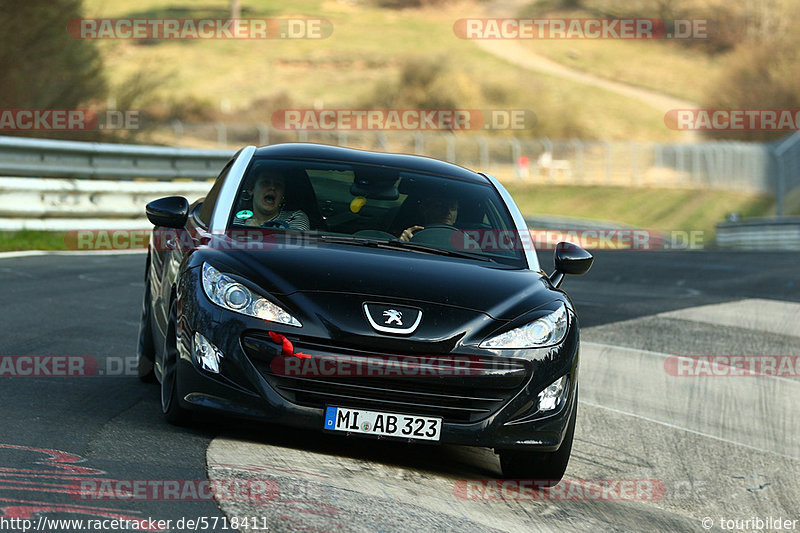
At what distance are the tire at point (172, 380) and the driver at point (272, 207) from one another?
Answer: 77 centimetres

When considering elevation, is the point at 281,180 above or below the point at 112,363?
above

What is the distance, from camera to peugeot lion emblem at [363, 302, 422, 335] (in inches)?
226

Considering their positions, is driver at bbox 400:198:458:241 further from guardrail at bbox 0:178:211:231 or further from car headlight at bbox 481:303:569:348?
guardrail at bbox 0:178:211:231

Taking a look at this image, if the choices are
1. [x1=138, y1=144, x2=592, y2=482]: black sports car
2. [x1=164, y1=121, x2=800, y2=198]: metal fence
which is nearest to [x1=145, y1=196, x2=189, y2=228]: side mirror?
[x1=138, y1=144, x2=592, y2=482]: black sports car

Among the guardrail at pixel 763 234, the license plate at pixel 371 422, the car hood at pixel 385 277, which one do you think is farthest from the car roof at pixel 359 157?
the guardrail at pixel 763 234

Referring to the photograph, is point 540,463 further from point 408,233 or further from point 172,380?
point 172,380

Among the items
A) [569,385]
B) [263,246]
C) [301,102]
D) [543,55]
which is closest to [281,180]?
[263,246]

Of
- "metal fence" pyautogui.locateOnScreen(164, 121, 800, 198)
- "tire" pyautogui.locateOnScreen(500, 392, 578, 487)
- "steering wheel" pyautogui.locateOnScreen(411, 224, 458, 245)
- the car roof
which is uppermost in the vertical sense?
the car roof

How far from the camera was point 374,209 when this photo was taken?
7148mm

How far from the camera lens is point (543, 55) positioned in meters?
103

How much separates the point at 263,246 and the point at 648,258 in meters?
17.2

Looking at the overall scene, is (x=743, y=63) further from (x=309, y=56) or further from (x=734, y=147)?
(x=309, y=56)

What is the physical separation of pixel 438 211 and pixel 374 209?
0.36 metres

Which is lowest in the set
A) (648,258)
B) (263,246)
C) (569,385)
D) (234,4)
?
(648,258)
